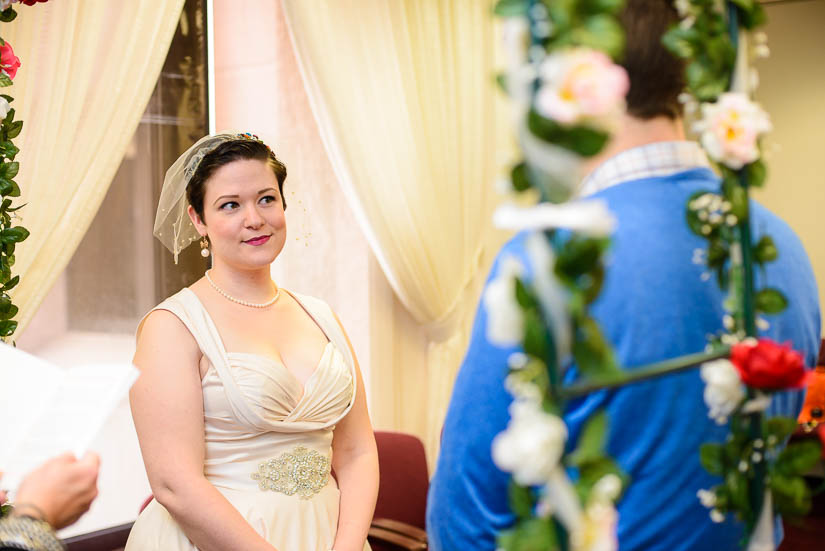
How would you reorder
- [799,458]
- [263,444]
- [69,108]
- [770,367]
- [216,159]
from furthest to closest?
[69,108] → [216,159] → [263,444] → [799,458] → [770,367]

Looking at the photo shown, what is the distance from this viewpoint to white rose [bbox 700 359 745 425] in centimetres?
104

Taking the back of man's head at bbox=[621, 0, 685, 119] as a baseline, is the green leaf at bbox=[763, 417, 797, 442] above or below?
below

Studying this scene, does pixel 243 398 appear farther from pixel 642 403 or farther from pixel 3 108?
pixel 642 403

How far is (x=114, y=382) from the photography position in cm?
Result: 137

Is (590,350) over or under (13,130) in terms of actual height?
under

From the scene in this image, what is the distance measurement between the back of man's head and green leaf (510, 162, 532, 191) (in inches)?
13.9

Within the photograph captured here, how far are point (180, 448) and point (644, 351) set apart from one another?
4.51 ft

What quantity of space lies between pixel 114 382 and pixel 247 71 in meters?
2.97

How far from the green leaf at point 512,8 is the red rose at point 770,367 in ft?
1.57

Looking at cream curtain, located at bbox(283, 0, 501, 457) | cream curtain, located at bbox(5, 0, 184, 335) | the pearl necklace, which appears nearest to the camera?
the pearl necklace

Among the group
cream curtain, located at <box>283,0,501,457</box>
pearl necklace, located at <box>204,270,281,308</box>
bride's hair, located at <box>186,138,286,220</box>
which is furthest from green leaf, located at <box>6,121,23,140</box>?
cream curtain, located at <box>283,0,501,457</box>

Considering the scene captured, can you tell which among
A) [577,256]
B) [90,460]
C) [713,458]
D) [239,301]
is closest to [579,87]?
[577,256]

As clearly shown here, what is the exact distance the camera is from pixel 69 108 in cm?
290

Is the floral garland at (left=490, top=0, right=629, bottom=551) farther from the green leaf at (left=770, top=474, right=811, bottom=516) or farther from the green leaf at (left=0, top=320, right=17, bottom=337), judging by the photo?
the green leaf at (left=0, top=320, right=17, bottom=337)
